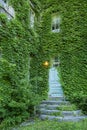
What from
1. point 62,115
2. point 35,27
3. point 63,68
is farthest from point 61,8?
point 62,115

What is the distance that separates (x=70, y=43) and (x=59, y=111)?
13.6 feet

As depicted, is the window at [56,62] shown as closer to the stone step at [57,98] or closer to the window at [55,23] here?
the window at [55,23]

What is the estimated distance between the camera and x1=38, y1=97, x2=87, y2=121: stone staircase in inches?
395

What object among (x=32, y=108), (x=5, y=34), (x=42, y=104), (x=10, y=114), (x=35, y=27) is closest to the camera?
(x=10, y=114)

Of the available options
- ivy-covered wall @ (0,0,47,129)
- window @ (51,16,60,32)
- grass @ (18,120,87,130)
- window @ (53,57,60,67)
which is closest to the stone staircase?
ivy-covered wall @ (0,0,47,129)

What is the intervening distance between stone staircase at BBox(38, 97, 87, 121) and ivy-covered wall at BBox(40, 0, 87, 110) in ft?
2.69

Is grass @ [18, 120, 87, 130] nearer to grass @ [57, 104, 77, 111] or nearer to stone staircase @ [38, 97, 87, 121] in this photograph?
stone staircase @ [38, 97, 87, 121]

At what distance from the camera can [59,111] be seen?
1056cm

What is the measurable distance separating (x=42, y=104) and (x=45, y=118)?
5.14ft

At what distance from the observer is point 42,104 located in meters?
11.6

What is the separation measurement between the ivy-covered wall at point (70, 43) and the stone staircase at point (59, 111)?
821 mm

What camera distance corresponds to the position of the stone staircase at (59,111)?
1004 centimetres

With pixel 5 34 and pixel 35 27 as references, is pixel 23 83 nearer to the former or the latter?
pixel 5 34

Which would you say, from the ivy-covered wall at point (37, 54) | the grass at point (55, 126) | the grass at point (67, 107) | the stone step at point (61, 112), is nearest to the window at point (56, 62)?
the ivy-covered wall at point (37, 54)
